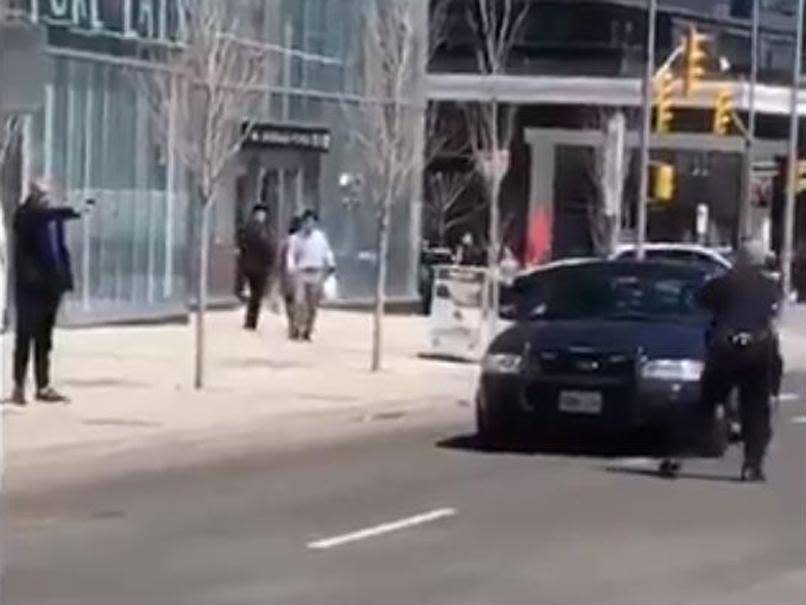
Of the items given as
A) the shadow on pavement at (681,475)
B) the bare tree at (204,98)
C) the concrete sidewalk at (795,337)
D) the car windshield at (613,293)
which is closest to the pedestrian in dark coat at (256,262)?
the bare tree at (204,98)

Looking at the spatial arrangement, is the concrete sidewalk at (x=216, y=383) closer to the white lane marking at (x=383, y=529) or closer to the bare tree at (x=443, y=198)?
the white lane marking at (x=383, y=529)

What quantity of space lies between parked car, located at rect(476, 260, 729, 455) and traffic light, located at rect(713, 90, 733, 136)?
37980mm

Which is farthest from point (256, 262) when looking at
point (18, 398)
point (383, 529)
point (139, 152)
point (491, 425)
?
point (383, 529)

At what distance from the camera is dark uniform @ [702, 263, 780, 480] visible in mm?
19359

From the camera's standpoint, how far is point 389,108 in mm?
35125

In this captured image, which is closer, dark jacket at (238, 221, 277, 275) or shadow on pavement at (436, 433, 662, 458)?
shadow on pavement at (436, 433, 662, 458)

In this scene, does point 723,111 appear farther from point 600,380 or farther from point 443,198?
point 600,380

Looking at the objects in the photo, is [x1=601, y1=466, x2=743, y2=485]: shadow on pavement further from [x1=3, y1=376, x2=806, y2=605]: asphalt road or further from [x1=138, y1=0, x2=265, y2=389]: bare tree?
[x1=138, y1=0, x2=265, y2=389]: bare tree

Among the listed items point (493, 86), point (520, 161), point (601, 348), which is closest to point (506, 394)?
point (601, 348)

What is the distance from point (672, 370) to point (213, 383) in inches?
285

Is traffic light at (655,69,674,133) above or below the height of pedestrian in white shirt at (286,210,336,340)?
above

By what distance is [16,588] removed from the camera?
13195 mm

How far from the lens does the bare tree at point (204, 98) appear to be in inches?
1059

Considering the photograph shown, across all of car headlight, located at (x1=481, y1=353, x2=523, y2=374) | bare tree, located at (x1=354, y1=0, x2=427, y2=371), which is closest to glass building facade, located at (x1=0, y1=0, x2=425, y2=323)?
bare tree, located at (x1=354, y1=0, x2=427, y2=371)
